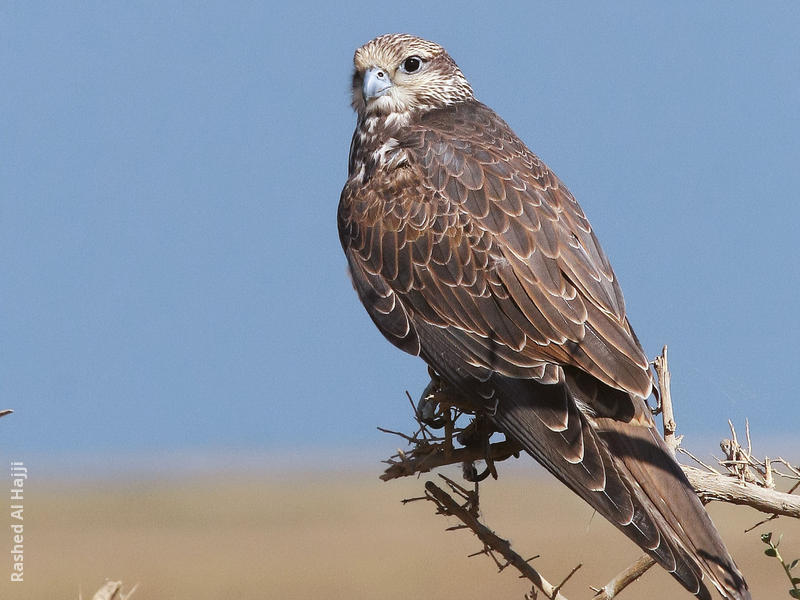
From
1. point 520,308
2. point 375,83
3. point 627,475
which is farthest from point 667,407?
point 375,83

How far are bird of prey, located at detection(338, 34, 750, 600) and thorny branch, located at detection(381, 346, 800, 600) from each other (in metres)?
0.09

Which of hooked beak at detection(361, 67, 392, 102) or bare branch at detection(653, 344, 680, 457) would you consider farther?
hooked beak at detection(361, 67, 392, 102)

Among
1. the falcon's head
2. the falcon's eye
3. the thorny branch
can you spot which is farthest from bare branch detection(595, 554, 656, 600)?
the falcon's eye

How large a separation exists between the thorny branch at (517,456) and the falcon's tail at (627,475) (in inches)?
3.1

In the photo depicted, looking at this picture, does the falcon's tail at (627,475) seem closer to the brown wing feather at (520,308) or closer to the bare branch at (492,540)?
the brown wing feather at (520,308)

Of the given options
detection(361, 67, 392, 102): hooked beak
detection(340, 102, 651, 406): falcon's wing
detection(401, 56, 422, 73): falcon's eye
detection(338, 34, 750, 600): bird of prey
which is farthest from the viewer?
detection(401, 56, 422, 73): falcon's eye

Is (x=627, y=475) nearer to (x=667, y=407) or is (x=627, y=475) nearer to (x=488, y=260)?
(x=667, y=407)

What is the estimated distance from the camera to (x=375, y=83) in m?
5.00

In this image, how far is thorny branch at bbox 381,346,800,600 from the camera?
115 inches

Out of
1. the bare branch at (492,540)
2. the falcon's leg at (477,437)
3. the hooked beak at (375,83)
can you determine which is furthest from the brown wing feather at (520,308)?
the bare branch at (492,540)

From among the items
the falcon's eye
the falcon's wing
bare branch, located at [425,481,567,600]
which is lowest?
bare branch, located at [425,481,567,600]

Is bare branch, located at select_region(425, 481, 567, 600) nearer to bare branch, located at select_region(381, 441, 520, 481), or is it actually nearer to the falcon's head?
bare branch, located at select_region(381, 441, 520, 481)

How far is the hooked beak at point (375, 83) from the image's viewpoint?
4984 millimetres

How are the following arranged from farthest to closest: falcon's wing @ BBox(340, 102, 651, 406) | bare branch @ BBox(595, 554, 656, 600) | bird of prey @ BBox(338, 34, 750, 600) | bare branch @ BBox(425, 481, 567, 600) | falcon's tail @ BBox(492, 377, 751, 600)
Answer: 1. falcon's wing @ BBox(340, 102, 651, 406)
2. bird of prey @ BBox(338, 34, 750, 600)
3. falcon's tail @ BBox(492, 377, 751, 600)
4. bare branch @ BBox(425, 481, 567, 600)
5. bare branch @ BBox(595, 554, 656, 600)
